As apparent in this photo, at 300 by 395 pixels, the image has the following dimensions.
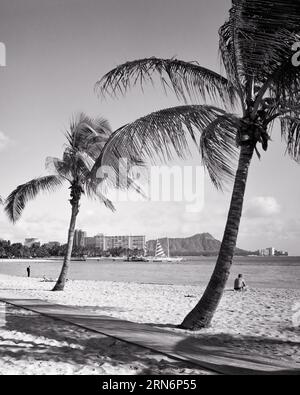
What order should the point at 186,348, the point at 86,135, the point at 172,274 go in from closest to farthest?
the point at 186,348, the point at 86,135, the point at 172,274

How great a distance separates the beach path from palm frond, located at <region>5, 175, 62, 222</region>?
8248 mm

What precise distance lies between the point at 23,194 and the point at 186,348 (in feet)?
39.1

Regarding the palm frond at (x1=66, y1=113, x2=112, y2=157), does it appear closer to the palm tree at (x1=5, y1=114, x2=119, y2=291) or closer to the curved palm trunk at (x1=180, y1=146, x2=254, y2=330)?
the palm tree at (x1=5, y1=114, x2=119, y2=291)

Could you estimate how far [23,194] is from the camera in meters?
15.4

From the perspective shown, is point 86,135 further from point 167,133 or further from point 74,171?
point 167,133

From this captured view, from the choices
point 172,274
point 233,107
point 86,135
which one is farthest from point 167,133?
point 172,274

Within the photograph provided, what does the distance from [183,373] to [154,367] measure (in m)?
0.40

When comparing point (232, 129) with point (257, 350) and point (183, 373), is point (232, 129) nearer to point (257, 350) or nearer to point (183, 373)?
point (257, 350)

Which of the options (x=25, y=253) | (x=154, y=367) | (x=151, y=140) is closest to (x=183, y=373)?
(x=154, y=367)

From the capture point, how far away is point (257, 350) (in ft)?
18.9

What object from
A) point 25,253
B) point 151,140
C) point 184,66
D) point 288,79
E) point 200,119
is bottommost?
point 25,253

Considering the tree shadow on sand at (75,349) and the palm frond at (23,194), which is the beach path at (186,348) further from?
the palm frond at (23,194)

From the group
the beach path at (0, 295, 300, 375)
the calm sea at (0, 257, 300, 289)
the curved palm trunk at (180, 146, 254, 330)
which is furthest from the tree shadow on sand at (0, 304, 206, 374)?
the calm sea at (0, 257, 300, 289)
